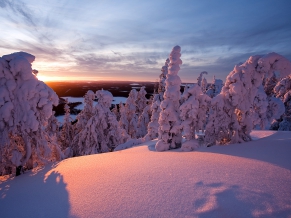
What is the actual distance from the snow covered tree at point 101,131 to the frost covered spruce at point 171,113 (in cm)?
830

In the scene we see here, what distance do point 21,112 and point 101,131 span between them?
10870mm

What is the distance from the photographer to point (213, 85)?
2992cm

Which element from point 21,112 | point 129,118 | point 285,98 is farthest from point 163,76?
point 21,112

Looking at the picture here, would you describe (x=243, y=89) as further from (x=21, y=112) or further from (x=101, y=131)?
(x=101, y=131)

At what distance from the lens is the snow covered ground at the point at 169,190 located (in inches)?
136

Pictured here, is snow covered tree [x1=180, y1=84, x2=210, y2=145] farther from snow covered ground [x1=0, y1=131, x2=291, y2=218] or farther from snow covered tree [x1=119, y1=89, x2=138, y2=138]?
snow covered tree [x1=119, y1=89, x2=138, y2=138]

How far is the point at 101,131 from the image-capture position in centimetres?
1888

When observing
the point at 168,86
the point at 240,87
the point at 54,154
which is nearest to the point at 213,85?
the point at 168,86

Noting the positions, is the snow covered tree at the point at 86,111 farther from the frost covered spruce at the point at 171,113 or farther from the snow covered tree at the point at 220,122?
the snow covered tree at the point at 220,122

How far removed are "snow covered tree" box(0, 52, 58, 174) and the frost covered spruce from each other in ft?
23.6

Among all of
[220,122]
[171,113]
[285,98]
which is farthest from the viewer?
[285,98]

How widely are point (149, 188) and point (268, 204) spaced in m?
2.63

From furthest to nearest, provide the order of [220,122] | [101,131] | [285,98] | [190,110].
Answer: [101,131] → [285,98] → [190,110] → [220,122]

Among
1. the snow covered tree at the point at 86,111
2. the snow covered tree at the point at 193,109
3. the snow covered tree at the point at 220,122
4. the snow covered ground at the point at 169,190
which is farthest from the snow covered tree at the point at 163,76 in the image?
the snow covered ground at the point at 169,190
